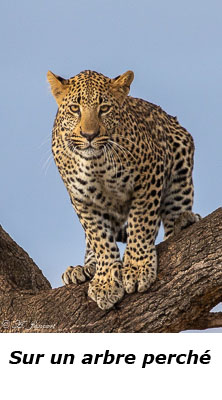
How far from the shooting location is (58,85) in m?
Answer: 8.45

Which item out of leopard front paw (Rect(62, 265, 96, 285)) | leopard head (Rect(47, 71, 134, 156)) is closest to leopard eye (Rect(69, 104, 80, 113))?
leopard head (Rect(47, 71, 134, 156))

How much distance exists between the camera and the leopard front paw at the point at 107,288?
8.55 metres

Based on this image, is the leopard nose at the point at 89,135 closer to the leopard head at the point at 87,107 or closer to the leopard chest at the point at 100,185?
the leopard head at the point at 87,107

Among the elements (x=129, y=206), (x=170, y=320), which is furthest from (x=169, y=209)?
(x=170, y=320)

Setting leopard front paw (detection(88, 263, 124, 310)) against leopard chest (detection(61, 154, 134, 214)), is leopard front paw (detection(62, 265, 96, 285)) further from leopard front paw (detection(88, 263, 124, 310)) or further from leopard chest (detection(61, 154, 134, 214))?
leopard chest (detection(61, 154, 134, 214))

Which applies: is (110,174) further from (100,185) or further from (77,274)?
(77,274)

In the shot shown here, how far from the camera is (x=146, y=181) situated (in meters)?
8.59

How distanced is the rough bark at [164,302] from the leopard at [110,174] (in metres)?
0.13

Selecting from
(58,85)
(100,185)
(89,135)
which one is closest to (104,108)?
(89,135)

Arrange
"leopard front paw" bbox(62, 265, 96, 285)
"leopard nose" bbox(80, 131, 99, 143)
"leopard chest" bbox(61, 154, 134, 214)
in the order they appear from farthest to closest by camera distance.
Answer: "leopard front paw" bbox(62, 265, 96, 285), "leopard chest" bbox(61, 154, 134, 214), "leopard nose" bbox(80, 131, 99, 143)

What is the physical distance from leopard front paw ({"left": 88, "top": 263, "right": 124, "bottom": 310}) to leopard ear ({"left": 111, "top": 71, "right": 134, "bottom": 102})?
5.65 feet

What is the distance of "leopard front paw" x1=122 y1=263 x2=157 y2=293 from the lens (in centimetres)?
848

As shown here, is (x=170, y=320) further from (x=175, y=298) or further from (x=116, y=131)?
(x=116, y=131)

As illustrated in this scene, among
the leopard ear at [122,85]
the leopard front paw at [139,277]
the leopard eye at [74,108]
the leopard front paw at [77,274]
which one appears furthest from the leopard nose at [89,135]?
the leopard front paw at [77,274]
